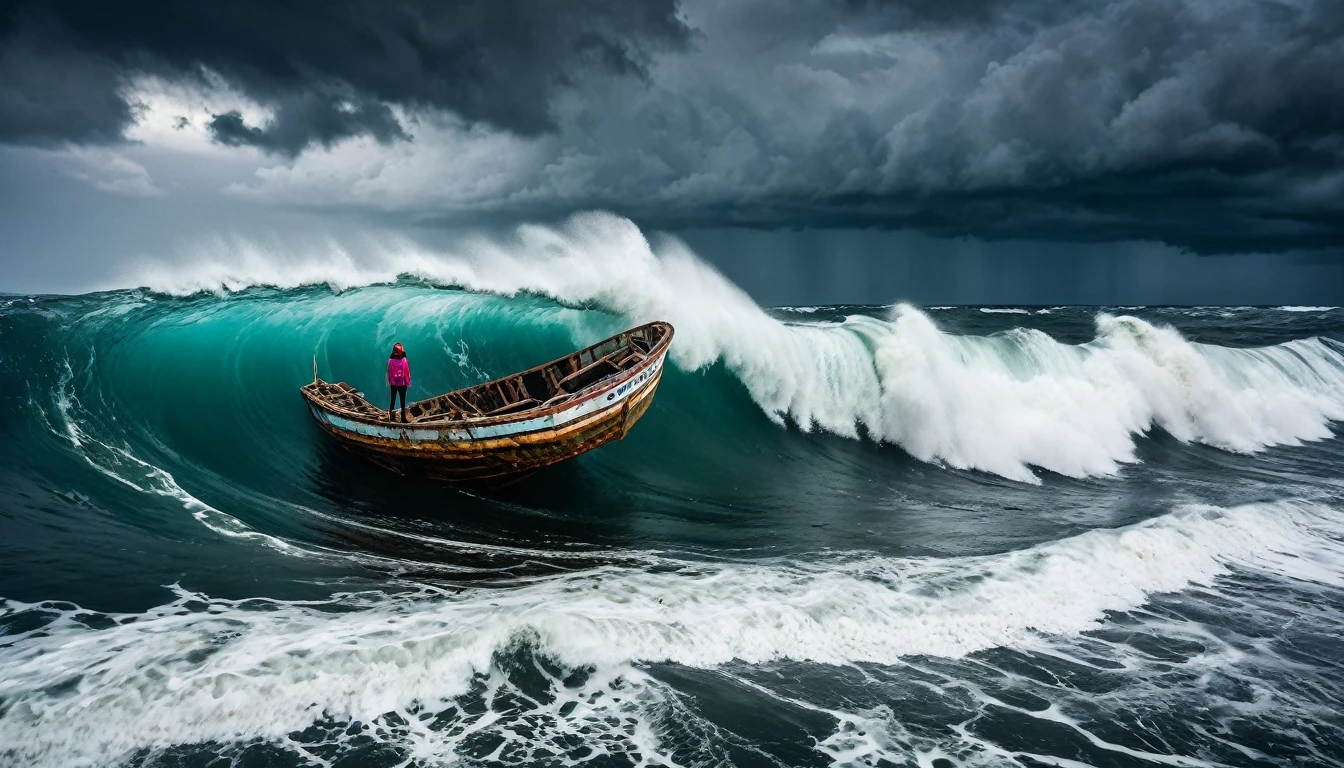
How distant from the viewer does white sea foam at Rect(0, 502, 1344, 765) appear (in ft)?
16.9

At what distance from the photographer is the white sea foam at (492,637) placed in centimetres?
515

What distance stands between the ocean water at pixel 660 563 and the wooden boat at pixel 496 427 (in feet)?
1.81

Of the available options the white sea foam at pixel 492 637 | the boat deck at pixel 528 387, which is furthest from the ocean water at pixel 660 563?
the boat deck at pixel 528 387

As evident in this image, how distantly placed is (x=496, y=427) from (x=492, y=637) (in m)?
4.14

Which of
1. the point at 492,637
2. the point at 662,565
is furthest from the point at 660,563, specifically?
the point at 492,637

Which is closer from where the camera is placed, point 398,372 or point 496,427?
point 496,427

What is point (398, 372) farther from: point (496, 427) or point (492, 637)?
point (492, 637)

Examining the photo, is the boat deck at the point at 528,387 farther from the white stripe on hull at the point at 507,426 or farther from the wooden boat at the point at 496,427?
the white stripe on hull at the point at 507,426

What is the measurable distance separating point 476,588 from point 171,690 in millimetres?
2846

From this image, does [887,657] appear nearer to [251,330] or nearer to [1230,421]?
[251,330]

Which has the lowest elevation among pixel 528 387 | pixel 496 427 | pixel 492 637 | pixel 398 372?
pixel 492 637

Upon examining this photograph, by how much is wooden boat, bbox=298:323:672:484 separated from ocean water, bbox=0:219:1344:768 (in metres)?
0.55

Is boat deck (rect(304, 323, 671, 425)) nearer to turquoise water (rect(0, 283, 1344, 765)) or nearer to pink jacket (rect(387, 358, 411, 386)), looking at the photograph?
pink jacket (rect(387, 358, 411, 386))

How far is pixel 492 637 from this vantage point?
6.26 m
